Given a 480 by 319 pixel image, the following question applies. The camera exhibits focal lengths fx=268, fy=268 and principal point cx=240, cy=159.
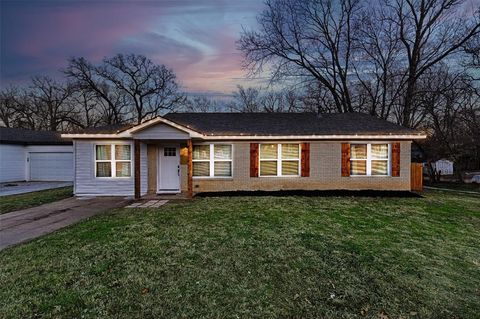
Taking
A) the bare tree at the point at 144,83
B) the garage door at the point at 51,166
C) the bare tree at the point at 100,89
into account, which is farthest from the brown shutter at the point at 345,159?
the bare tree at the point at 100,89

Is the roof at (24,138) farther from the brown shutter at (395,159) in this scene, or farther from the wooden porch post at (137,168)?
the brown shutter at (395,159)

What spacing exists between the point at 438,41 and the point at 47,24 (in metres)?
23.3

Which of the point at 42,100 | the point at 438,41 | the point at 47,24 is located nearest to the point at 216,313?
the point at 47,24

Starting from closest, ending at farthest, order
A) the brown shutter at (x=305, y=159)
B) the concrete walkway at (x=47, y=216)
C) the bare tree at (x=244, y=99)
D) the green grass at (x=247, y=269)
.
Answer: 1. the green grass at (x=247, y=269)
2. the concrete walkway at (x=47, y=216)
3. the brown shutter at (x=305, y=159)
4. the bare tree at (x=244, y=99)

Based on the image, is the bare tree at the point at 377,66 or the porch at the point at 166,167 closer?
the porch at the point at 166,167

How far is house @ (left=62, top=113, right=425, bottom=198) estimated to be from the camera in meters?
11.4

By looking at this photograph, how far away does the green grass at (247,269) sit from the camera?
3.28 metres

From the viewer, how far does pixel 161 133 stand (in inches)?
410

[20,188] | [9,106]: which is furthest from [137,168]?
[9,106]

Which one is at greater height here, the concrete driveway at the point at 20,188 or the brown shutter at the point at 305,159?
the brown shutter at the point at 305,159

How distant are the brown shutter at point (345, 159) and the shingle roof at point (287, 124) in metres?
0.62

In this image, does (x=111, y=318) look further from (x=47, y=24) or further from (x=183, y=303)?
(x=47, y=24)

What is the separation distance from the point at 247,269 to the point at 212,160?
7.71m

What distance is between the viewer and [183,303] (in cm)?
334
